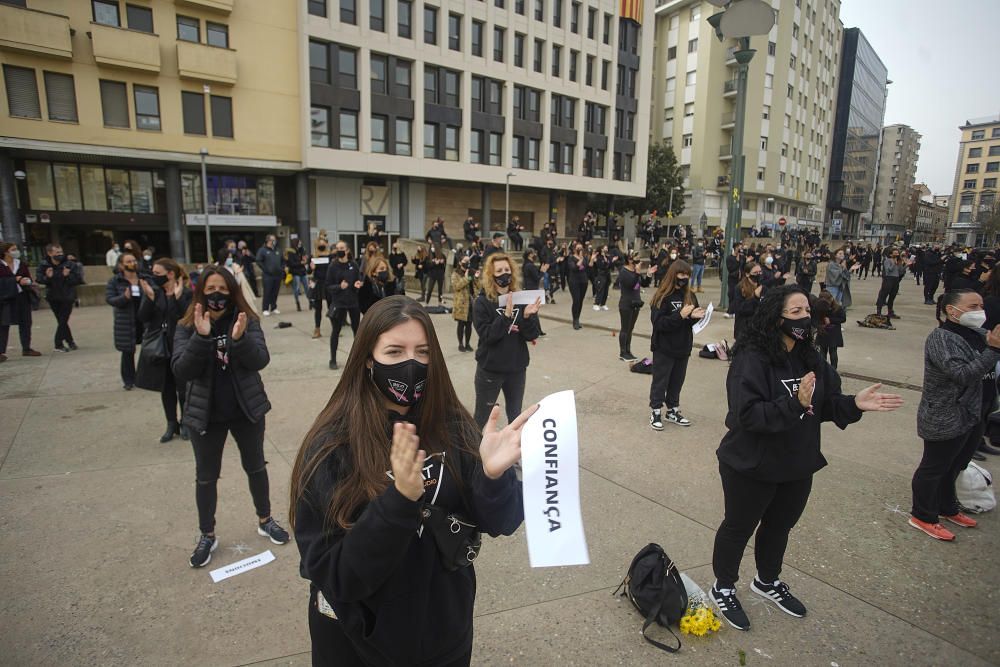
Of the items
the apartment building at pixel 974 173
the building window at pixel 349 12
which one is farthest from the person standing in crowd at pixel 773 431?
the apartment building at pixel 974 173

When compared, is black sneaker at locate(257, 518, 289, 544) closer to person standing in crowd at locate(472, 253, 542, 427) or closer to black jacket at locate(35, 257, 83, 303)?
person standing in crowd at locate(472, 253, 542, 427)

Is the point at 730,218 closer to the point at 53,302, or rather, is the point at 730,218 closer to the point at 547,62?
the point at 53,302

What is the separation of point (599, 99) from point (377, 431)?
42343 mm

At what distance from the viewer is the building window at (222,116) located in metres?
26.3

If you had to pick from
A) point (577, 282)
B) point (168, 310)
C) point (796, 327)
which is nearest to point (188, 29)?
point (577, 282)

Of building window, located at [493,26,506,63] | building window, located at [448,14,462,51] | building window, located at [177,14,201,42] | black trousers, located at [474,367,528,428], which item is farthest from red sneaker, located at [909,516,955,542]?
building window, located at [493,26,506,63]

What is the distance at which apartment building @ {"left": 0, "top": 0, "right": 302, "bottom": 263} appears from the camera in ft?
73.9

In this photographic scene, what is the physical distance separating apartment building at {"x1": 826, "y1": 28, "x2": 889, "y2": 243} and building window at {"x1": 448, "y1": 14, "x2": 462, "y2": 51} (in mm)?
49109

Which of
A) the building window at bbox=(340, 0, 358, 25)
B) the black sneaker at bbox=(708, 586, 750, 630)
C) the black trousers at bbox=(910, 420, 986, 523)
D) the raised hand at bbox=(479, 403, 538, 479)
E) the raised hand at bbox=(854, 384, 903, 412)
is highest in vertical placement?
the building window at bbox=(340, 0, 358, 25)

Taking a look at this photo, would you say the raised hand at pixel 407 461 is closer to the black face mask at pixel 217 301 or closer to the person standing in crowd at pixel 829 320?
the black face mask at pixel 217 301

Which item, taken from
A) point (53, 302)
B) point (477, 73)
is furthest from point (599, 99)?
point (53, 302)

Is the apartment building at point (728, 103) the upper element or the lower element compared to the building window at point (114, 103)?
upper

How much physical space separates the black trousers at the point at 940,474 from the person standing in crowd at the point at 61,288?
11821 millimetres

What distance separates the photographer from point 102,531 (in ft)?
12.5
